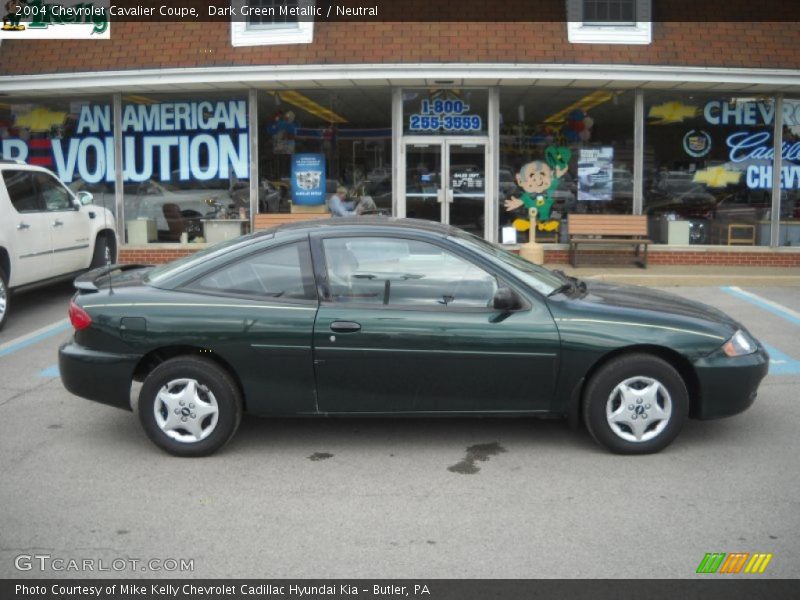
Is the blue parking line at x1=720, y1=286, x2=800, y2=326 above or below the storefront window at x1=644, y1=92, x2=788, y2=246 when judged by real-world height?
below

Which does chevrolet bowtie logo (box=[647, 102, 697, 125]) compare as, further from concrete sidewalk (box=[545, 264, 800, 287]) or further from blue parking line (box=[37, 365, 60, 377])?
blue parking line (box=[37, 365, 60, 377])

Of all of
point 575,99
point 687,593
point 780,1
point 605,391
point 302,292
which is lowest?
point 687,593

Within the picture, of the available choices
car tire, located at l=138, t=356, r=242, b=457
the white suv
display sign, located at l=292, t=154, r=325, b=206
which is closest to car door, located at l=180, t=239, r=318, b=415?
car tire, located at l=138, t=356, r=242, b=457

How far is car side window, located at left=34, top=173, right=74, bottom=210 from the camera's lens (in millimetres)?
10852

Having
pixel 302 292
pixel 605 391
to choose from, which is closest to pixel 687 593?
pixel 605 391

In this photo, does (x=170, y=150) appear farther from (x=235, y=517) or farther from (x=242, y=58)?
(x=235, y=517)

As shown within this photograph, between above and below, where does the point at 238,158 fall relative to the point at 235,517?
above

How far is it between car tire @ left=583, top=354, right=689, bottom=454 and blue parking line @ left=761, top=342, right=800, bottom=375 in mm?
2757

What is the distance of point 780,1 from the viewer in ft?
46.4

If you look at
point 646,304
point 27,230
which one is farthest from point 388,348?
point 27,230

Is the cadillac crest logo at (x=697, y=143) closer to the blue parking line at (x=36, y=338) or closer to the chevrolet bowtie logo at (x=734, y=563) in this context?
the blue parking line at (x=36, y=338)

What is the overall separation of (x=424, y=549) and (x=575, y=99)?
1130cm

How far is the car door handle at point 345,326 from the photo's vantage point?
18.2 ft

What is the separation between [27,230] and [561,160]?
27.3 feet
